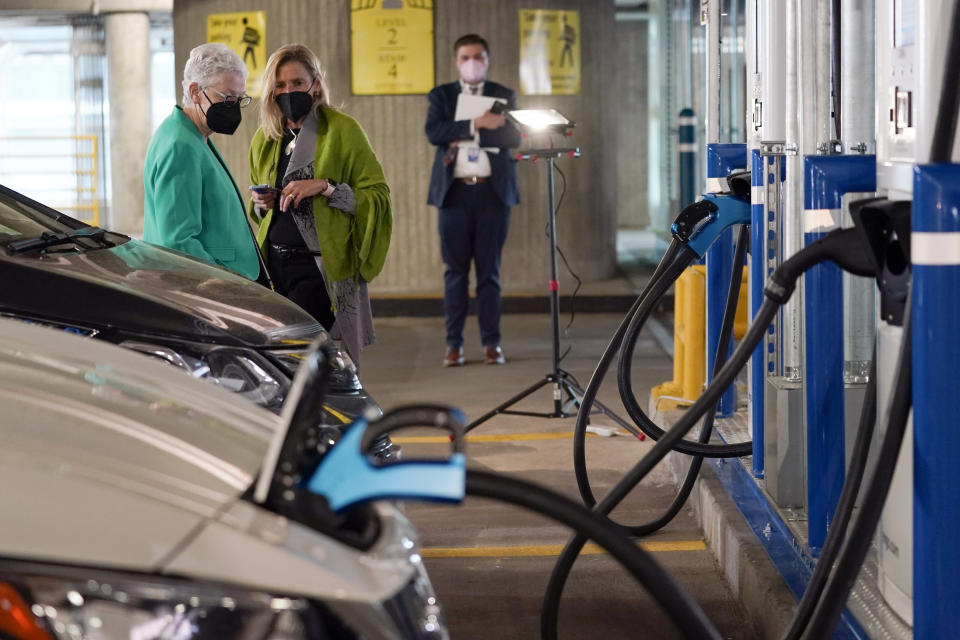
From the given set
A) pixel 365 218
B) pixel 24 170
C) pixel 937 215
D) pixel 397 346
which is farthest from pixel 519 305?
pixel 24 170

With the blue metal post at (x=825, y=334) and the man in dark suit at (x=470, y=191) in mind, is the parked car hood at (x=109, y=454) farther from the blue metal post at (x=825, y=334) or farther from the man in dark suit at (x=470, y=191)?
the man in dark suit at (x=470, y=191)

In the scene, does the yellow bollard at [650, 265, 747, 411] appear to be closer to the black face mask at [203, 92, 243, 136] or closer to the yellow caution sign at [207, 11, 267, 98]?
the black face mask at [203, 92, 243, 136]

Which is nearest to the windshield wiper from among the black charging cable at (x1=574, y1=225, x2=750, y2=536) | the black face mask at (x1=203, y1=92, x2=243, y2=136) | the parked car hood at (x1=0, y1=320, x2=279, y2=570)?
the black face mask at (x1=203, y1=92, x2=243, y2=136)

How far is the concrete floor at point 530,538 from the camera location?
3580 millimetres

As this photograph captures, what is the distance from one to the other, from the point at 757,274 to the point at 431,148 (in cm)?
689

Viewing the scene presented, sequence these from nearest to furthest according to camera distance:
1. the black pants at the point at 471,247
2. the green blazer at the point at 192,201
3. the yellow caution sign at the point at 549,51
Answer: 1. the green blazer at the point at 192,201
2. the black pants at the point at 471,247
3. the yellow caution sign at the point at 549,51

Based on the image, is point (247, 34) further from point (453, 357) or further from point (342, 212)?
point (342, 212)

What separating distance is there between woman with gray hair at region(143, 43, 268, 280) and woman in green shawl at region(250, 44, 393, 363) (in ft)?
0.96

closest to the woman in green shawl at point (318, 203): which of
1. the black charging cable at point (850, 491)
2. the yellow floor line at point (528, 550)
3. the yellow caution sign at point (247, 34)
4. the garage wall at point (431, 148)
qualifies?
the yellow floor line at point (528, 550)

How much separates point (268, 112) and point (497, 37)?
18.9ft

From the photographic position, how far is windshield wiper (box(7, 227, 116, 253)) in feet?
12.1

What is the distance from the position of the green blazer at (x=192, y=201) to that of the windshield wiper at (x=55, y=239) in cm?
28

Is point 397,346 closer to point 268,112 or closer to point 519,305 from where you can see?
point 519,305

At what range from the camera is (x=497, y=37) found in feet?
34.4
